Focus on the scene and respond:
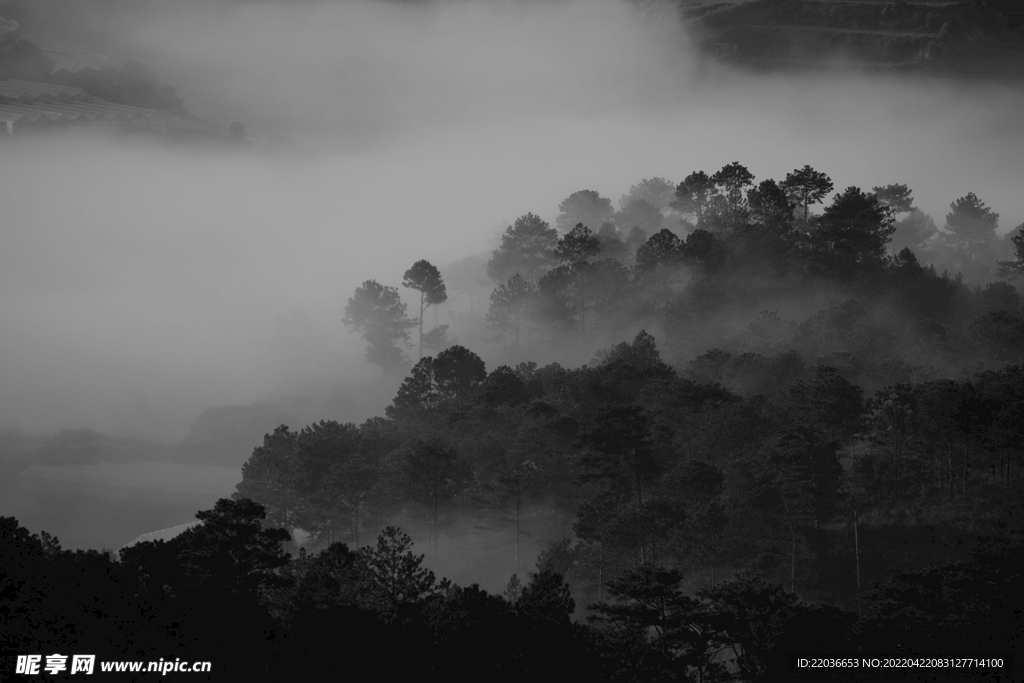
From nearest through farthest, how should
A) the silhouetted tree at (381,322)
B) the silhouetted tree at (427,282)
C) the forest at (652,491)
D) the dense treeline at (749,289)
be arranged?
the forest at (652,491) → the dense treeline at (749,289) → the silhouetted tree at (427,282) → the silhouetted tree at (381,322)

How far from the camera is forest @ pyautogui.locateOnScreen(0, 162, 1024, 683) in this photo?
3947cm

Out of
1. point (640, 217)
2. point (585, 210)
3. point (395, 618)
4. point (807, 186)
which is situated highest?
point (585, 210)

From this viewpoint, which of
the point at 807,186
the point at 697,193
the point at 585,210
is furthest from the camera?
the point at 585,210

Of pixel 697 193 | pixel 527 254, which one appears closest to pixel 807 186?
pixel 697 193

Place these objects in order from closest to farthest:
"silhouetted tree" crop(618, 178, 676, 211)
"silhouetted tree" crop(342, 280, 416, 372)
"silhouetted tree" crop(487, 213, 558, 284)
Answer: "silhouetted tree" crop(487, 213, 558, 284) < "silhouetted tree" crop(342, 280, 416, 372) < "silhouetted tree" crop(618, 178, 676, 211)

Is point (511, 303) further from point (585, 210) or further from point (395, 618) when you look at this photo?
point (395, 618)

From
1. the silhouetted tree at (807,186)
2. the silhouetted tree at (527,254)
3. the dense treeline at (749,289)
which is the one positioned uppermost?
the silhouetted tree at (807,186)

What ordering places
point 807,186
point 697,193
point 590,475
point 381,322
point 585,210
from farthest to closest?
point 585,210, point 381,322, point 697,193, point 807,186, point 590,475

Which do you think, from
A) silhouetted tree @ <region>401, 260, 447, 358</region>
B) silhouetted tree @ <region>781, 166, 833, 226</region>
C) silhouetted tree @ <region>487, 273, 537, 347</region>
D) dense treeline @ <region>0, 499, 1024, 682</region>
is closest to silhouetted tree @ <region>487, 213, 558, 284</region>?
silhouetted tree @ <region>487, 273, 537, 347</region>

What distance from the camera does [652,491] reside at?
220 feet

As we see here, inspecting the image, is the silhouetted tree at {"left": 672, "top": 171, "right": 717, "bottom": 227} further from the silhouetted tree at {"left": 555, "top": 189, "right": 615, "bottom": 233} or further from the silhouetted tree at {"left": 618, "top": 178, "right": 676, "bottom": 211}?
the silhouetted tree at {"left": 618, "top": 178, "right": 676, "bottom": 211}

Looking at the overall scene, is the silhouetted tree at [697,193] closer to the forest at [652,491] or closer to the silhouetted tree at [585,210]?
the forest at [652,491]

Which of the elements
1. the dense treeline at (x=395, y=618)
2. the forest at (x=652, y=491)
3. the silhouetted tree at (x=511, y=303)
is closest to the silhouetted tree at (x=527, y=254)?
the forest at (x=652, y=491)

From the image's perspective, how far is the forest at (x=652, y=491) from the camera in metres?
39.5
